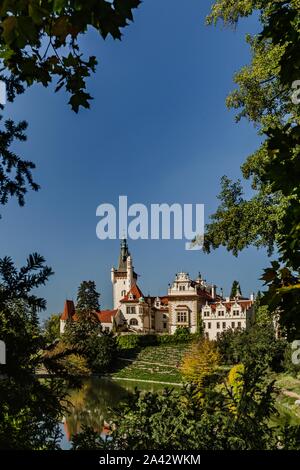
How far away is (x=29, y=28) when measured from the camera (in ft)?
5.91

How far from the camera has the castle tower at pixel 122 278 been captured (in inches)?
2724

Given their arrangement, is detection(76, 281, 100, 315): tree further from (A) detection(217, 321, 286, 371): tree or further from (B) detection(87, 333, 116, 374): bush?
(A) detection(217, 321, 286, 371): tree

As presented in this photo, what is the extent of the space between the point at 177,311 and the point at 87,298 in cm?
1307

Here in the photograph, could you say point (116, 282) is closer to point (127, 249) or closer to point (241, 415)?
point (127, 249)

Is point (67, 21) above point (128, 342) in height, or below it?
above

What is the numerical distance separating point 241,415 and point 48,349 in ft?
5.51

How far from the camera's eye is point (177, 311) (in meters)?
61.1

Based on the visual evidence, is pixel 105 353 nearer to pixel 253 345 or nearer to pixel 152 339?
pixel 152 339

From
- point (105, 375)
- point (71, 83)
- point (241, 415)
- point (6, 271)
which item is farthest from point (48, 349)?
point (105, 375)

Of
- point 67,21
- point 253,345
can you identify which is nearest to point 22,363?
point 67,21

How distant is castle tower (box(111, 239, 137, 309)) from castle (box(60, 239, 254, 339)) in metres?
0.52

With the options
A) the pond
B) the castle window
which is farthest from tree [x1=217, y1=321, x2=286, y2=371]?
the castle window

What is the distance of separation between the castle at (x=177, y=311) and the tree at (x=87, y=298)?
489cm

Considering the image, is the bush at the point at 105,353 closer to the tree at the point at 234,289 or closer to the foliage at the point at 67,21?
the tree at the point at 234,289
